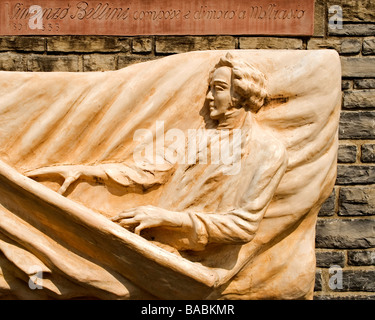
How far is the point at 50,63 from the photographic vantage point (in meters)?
3.15

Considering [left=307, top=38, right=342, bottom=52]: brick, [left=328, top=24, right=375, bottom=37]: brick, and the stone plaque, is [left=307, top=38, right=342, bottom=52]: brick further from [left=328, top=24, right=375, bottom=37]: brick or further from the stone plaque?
the stone plaque

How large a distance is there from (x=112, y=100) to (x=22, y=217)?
788mm

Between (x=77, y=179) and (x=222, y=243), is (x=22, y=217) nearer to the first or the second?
(x=77, y=179)

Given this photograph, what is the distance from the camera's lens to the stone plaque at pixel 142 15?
3090 millimetres

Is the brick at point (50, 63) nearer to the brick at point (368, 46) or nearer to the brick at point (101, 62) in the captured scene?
the brick at point (101, 62)

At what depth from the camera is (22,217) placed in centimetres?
244

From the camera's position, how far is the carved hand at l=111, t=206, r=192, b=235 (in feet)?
7.70

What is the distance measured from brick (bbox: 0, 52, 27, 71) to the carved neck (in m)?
1.50

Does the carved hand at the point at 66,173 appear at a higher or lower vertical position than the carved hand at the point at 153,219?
higher

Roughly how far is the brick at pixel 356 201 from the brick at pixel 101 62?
1.80 m

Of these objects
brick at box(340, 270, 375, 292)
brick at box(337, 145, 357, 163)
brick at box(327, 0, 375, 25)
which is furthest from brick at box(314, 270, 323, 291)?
brick at box(327, 0, 375, 25)
